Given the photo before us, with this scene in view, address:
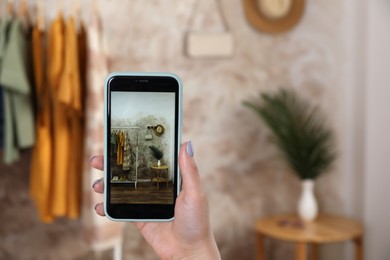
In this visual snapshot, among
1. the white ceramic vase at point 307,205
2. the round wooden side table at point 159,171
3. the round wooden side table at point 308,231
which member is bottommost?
the round wooden side table at point 308,231

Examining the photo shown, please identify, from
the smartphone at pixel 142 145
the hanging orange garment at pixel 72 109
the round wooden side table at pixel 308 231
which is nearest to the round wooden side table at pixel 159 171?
the smartphone at pixel 142 145

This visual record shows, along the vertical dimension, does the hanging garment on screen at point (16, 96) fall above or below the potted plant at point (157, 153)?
above

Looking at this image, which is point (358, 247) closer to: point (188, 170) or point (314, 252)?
point (314, 252)

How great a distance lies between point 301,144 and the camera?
2.86m

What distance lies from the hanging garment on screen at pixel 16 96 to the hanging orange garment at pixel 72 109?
15 centimetres

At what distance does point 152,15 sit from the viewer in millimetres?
2986

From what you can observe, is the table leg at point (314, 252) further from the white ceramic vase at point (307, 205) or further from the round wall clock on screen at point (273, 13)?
the round wall clock on screen at point (273, 13)

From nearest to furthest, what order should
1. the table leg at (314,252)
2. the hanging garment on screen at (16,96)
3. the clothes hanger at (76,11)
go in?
the hanging garment on screen at (16,96)
the clothes hanger at (76,11)
the table leg at (314,252)

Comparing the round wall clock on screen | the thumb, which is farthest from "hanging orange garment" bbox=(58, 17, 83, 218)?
the thumb

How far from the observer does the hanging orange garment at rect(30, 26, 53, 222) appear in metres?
2.61

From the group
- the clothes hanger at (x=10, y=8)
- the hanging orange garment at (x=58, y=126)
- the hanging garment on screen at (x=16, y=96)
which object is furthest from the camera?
the clothes hanger at (x=10, y=8)

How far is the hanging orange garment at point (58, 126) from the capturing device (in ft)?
8.50

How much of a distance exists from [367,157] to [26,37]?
161cm

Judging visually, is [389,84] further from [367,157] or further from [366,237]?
[366,237]
